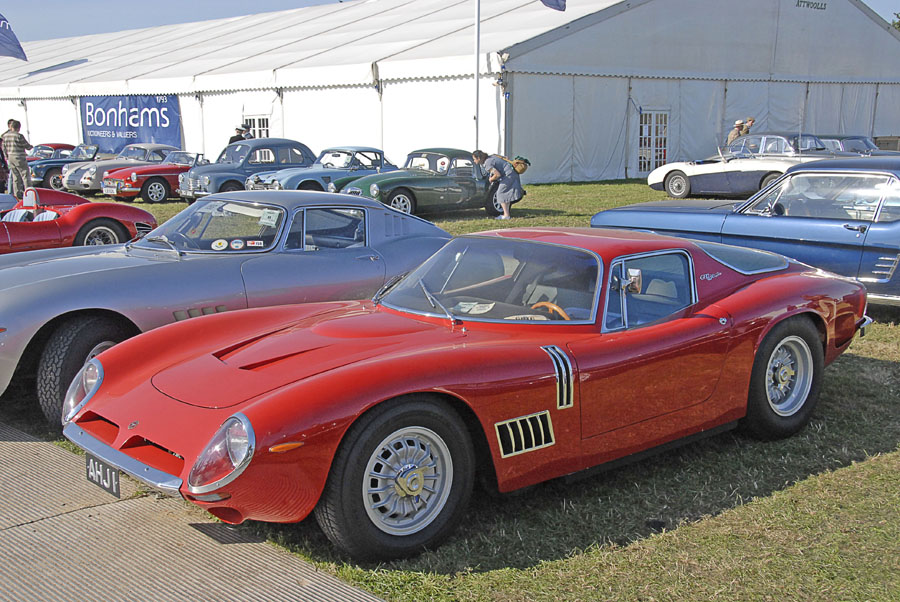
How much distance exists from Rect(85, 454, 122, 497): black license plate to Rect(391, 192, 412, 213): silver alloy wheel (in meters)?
10.9

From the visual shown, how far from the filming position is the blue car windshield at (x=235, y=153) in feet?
53.2

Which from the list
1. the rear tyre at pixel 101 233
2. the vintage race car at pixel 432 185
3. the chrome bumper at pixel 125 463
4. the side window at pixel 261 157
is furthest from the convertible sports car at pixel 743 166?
the chrome bumper at pixel 125 463

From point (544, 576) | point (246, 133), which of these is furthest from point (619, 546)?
point (246, 133)

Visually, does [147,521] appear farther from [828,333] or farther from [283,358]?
[828,333]

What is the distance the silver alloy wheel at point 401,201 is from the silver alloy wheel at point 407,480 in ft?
36.1

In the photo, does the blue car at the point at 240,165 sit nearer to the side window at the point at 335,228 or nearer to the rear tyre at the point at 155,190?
the rear tyre at the point at 155,190

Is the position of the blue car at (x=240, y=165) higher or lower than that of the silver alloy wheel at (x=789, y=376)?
higher

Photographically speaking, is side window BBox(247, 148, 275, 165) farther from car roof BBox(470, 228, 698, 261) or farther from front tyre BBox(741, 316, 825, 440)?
front tyre BBox(741, 316, 825, 440)

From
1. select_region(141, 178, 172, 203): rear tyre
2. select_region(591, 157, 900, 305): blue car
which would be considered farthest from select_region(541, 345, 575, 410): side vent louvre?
select_region(141, 178, 172, 203): rear tyre

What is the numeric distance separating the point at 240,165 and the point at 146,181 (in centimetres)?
245

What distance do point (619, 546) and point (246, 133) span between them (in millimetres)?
18721

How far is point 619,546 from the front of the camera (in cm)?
334

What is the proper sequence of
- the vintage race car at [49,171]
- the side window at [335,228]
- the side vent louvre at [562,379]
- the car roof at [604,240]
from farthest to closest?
the vintage race car at [49,171] < the side window at [335,228] < the car roof at [604,240] < the side vent louvre at [562,379]

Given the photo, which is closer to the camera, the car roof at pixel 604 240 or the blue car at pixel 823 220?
the car roof at pixel 604 240
